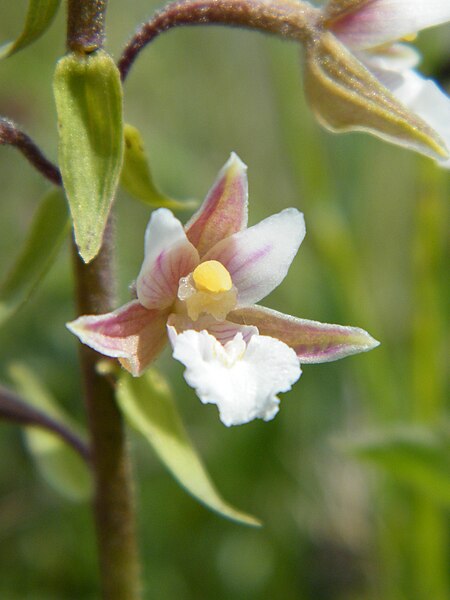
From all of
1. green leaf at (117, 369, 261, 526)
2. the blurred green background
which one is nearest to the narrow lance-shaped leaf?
green leaf at (117, 369, 261, 526)

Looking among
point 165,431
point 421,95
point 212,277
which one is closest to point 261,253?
point 212,277

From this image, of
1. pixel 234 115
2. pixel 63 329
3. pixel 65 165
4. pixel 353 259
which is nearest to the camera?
pixel 65 165

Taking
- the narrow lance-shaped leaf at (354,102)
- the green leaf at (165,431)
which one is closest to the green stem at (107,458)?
the green leaf at (165,431)

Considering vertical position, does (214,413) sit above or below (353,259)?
below

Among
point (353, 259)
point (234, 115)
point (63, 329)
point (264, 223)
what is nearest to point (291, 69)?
point (353, 259)

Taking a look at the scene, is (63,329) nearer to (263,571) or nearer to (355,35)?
(263,571)

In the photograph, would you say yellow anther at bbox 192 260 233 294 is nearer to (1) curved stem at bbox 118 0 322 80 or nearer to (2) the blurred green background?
(1) curved stem at bbox 118 0 322 80

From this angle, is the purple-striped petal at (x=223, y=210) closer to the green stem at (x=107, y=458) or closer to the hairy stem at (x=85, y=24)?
the green stem at (x=107, y=458)
